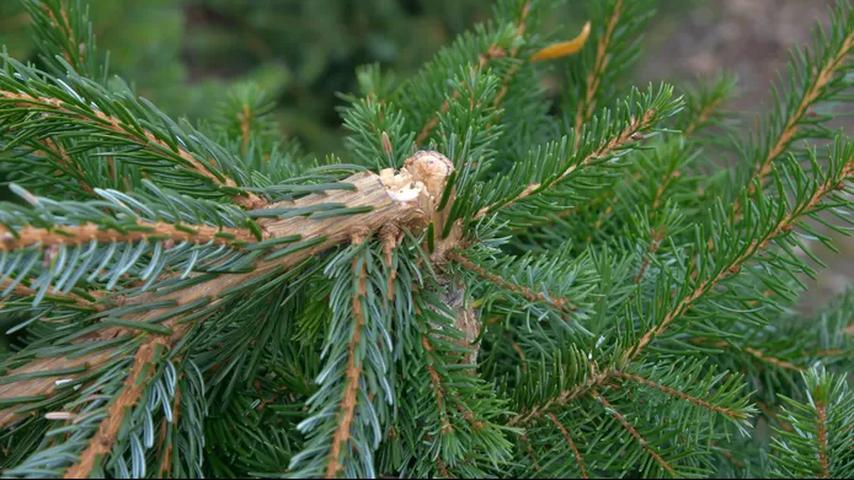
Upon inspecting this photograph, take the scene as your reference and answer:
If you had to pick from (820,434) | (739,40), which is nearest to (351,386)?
(820,434)

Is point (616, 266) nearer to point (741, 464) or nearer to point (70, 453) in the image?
point (741, 464)

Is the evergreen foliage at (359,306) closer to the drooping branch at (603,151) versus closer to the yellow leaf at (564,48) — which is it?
the drooping branch at (603,151)

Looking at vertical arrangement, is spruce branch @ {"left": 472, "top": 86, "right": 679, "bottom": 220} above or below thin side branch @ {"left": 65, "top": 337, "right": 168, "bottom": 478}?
above

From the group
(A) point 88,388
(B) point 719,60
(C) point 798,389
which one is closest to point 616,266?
(C) point 798,389

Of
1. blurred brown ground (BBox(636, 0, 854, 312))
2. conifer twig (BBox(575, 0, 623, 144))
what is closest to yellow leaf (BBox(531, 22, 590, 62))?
conifer twig (BBox(575, 0, 623, 144))

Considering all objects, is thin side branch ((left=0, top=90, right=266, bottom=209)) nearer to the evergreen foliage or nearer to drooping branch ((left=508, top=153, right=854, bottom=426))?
the evergreen foliage

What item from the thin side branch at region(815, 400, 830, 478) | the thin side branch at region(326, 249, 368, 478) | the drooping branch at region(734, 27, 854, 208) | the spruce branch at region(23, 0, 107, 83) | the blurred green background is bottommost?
the thin side branch at region(815, 400, 830, 478)

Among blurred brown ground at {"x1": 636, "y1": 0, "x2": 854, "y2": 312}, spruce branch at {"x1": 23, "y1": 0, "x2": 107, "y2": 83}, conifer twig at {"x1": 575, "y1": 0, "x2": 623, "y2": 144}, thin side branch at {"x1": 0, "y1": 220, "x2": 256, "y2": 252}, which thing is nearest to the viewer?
thin side branch at {"x1": 0, "y1": 220, "x2": 256, "y2": 252}

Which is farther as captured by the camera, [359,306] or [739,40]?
[739,40]

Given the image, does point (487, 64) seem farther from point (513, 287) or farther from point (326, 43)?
point (326, 43)

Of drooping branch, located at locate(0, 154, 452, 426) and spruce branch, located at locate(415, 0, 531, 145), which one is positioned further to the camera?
spruce branch, located at locate(415, 0, 531, 145)
